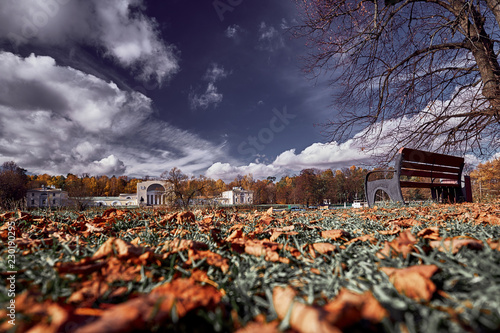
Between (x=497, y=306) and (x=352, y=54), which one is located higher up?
(x=352, y=54)

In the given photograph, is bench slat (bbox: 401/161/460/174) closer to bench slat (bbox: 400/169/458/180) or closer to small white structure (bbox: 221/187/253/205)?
bench slat (bbox: 400/169/458/180)

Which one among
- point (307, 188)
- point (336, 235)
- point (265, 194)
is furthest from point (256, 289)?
point (265, 194)

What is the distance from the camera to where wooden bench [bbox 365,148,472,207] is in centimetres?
566

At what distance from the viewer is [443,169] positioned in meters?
6.68

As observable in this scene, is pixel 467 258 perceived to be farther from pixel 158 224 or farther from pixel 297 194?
pixel 297 194

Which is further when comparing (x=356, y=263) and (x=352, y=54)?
(x=352, y=54)

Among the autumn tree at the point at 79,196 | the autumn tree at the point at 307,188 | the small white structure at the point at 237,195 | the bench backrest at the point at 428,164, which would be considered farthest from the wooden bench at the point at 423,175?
the small white structure at the point at 237,195

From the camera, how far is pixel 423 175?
6.21m

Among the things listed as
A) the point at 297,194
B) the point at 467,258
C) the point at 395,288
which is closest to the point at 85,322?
the point at 395,288

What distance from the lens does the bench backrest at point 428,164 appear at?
5629 millimetres

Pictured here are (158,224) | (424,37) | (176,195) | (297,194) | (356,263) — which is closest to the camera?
(356,263)

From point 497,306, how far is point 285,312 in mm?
485

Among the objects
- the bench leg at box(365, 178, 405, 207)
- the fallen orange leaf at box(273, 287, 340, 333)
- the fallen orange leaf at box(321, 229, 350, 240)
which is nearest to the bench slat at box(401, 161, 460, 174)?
the bench leg at box(365, 178, 405, 207)

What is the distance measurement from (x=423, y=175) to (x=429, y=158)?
47cm
